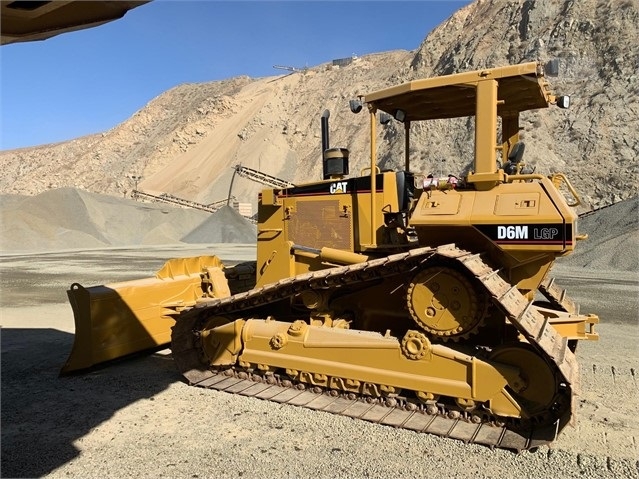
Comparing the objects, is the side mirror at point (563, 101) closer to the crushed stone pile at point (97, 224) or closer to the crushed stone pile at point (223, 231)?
the crushed stone pile at point (223, 231)

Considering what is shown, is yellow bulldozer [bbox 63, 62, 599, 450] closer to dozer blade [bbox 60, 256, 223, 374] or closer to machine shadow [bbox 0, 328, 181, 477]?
dozer blade [bbox 60, 256, 223, 374]

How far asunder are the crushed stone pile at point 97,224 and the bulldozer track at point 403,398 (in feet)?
88.6

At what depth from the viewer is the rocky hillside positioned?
2923 cm

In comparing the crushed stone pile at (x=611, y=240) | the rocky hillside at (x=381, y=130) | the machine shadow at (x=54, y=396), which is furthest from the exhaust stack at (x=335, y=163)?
the rocky hillside at (x=381, y=130)

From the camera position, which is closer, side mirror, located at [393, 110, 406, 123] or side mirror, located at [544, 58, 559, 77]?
side mirror, located at [544, 58, 559, 77]

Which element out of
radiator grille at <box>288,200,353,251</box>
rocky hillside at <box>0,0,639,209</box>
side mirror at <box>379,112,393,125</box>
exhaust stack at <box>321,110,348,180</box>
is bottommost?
radiator grille at <box>288,200,353,251</box>

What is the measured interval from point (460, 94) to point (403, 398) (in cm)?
314

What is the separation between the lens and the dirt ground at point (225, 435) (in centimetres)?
388

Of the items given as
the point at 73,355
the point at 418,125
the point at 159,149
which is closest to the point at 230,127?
the point at 159,149

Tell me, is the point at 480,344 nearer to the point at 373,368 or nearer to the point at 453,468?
the point at 373,368

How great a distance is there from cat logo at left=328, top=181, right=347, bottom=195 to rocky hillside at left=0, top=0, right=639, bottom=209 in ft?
82.0

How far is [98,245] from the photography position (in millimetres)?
32188

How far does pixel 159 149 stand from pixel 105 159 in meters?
9.35

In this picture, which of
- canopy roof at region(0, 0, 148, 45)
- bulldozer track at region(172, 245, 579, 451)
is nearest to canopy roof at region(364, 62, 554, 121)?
bulldozer track at region(172, 245, 579, 451)
